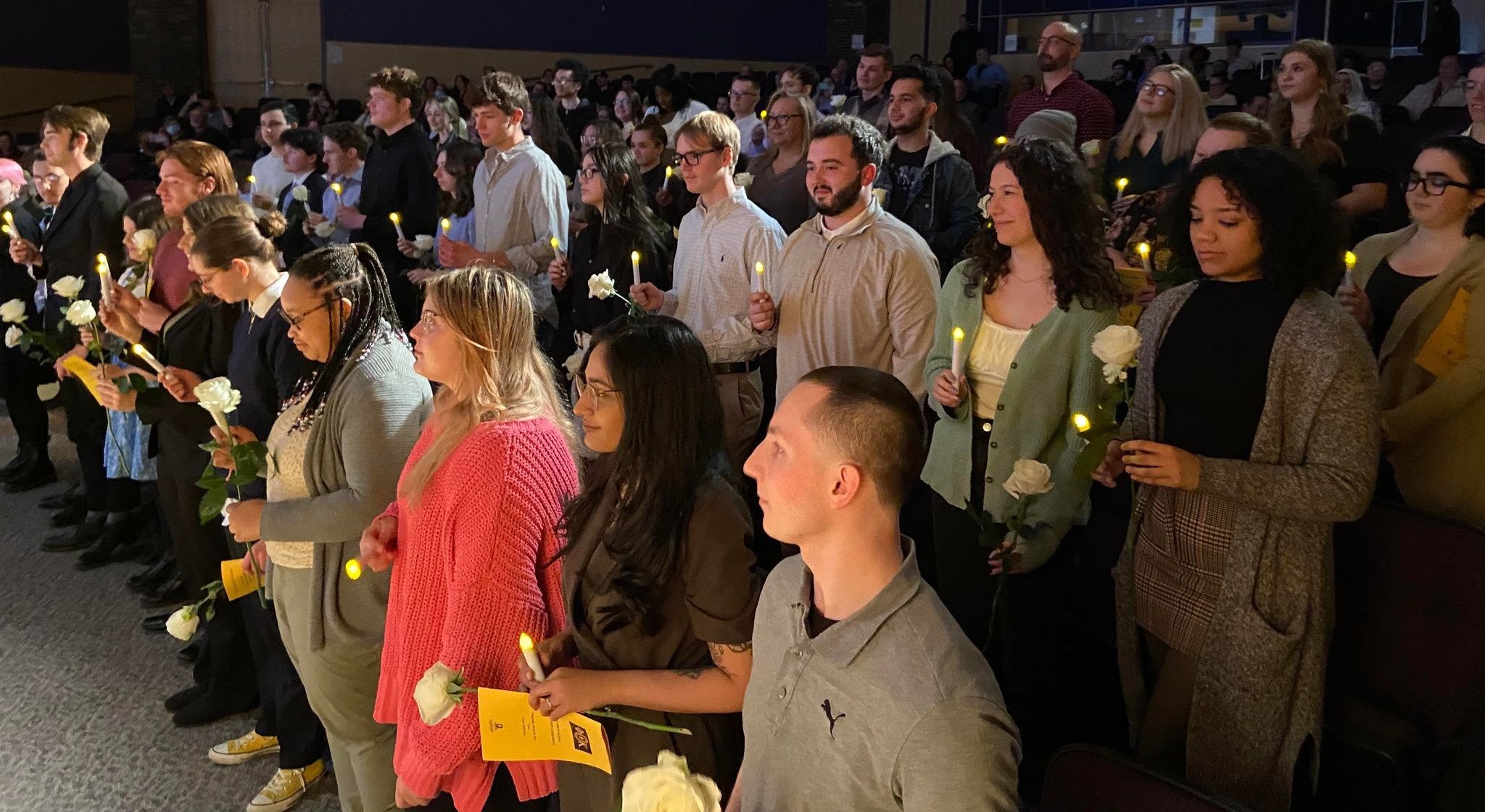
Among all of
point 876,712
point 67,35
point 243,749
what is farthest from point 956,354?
point 67,35

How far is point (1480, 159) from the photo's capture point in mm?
2443

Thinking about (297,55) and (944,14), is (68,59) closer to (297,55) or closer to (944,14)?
(297,55)

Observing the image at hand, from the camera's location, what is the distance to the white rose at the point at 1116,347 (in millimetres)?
1785

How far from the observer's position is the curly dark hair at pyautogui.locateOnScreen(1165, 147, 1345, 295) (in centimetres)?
181

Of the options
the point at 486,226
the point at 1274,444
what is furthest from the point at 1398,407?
the point at 486,226

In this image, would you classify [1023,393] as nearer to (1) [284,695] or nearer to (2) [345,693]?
(2) [345,693]

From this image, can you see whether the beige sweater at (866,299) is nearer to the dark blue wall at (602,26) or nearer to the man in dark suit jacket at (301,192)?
the man in dark suit jacket at (301,192)

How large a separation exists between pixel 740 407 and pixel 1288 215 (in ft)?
4.87

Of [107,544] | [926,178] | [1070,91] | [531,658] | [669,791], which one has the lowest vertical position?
[107,544]

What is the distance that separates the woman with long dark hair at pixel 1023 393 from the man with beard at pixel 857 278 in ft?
0.86

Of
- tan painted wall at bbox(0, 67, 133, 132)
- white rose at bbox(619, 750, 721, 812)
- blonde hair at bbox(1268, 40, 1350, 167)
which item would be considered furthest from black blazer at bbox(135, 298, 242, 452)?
tan painted wall at bbox(0, 67, 133, 132)

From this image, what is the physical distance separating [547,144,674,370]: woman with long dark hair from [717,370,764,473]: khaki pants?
760mm

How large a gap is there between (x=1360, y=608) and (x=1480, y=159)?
104 centimetres

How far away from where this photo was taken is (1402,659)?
2029mm
